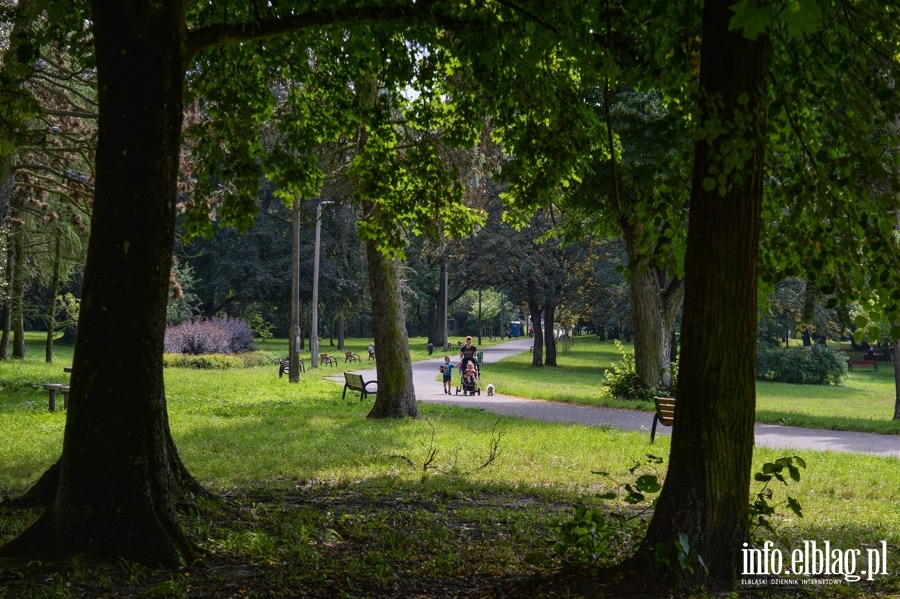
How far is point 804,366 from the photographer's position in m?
41.2

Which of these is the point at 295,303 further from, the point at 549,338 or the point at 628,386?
the point at 549,338

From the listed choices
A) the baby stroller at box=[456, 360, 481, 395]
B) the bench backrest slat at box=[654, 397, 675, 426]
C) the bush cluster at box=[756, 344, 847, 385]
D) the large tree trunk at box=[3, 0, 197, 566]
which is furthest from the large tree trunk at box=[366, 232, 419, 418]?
the bush cluster at box=[756, 344, 847, 385]

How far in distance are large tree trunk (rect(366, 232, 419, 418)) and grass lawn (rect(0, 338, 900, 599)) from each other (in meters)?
0.61

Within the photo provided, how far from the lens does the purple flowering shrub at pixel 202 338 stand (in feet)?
123

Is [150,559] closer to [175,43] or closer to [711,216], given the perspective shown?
[175,43]

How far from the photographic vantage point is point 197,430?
583 inches

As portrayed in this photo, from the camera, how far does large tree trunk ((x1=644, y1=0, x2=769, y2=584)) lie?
489 centimetres

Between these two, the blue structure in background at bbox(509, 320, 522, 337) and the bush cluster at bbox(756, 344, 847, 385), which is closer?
the bush cluster at bbox(756, 344, 847, 385)

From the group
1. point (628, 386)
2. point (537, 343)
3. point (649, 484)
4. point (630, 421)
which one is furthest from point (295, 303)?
point (649, 484)

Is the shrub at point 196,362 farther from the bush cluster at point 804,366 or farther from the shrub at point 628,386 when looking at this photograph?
the bush cluster at point 804,366

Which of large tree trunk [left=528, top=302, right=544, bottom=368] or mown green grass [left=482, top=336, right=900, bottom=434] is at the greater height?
large tree trunk [left=528, top=302, right=544, bottom=368]

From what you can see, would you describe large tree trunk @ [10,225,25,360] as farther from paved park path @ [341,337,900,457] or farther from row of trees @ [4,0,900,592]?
row of trees @ [4,0,900,592]

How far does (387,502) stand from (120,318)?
12.3 ft

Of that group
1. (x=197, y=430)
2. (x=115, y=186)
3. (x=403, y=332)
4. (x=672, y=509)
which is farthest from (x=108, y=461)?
(x=403, y=332)
